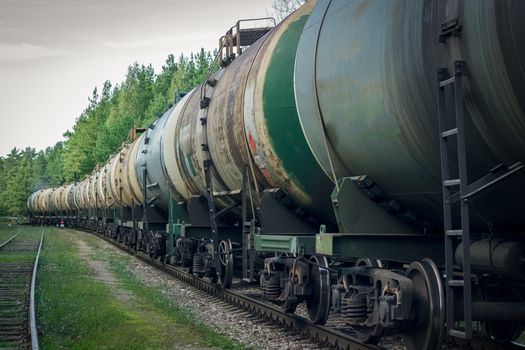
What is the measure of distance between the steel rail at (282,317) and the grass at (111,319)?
3.06 feet

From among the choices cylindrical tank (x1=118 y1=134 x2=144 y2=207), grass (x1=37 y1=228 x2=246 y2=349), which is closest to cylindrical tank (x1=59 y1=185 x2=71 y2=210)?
cylindrical tank (x1=118 y1=134 x2=144 y2=207)

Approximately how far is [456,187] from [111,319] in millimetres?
6680

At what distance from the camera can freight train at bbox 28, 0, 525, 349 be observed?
4695mm

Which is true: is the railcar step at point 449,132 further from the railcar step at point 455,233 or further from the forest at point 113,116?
the forest at point 113,116

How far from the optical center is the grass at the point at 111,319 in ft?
28.7

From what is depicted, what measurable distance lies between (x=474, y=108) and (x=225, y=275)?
8.46 m

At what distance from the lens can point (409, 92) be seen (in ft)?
17.7

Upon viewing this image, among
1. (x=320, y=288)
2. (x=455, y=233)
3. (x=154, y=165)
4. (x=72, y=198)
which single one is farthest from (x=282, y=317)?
(x=72, y=198)

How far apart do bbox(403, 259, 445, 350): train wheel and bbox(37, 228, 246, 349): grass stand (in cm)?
310

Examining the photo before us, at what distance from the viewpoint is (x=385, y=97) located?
18.8 ft

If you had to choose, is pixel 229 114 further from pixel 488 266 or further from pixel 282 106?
pixel 488 266

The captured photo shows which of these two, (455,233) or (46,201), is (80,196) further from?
(455,233)

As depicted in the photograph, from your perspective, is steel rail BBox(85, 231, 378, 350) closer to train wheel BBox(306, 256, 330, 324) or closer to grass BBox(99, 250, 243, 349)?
train wheel BBox(306, 256, 330, 324)

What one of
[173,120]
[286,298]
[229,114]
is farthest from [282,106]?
[173,120]
